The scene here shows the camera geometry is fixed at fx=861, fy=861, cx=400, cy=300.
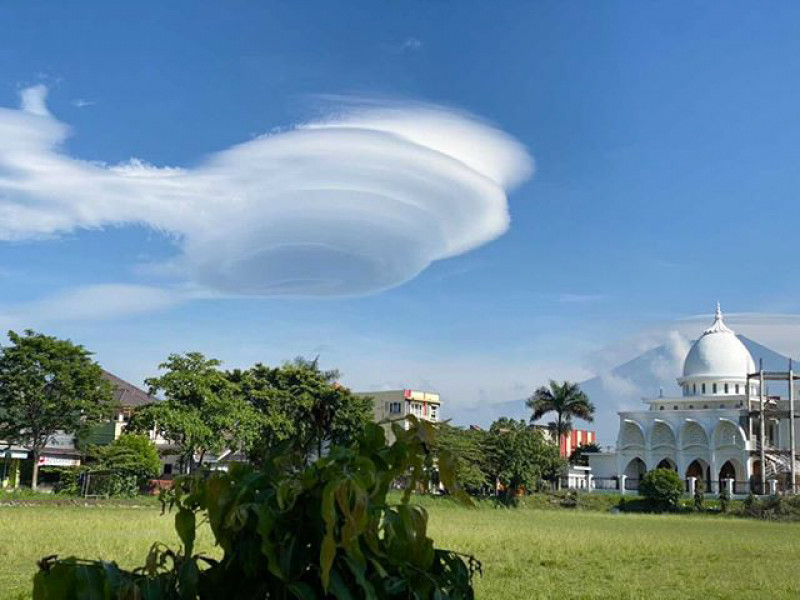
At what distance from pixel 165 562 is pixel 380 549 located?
553mm

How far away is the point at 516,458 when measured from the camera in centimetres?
5747

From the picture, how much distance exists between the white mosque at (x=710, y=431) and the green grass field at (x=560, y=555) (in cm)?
3818

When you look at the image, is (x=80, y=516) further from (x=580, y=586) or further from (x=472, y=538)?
(x=580, y=586)

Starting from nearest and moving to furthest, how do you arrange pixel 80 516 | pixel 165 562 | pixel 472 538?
pixel 165 562, pixel 472 538, pixel 80 516

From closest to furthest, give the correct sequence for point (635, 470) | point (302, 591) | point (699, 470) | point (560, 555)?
point (302, 591), point (560, 555), point (699, 470), point (635, 470)

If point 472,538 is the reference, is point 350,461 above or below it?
above

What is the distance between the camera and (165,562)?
2.19 metres

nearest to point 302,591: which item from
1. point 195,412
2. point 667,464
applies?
point 195,412

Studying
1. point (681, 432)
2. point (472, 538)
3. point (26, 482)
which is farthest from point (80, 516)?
point (681, 432)

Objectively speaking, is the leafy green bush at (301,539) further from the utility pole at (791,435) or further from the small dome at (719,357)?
the small dome at (719,357)

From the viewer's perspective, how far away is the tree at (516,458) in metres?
57.5

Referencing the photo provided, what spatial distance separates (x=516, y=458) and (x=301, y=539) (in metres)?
56.9

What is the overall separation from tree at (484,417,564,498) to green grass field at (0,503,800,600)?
2915 cm

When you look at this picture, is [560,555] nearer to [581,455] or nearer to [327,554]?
[327,554]
